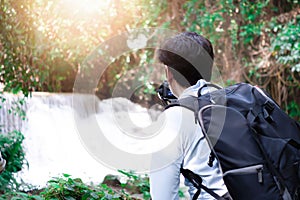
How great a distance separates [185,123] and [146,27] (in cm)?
593

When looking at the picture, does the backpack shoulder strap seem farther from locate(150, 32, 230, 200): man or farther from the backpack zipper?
the backpack zipper

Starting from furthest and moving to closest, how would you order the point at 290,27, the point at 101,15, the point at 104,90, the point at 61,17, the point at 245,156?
the point at 104,90, the point at 101,15, the point at 61,17, the point at 290,27, the point at 245,156

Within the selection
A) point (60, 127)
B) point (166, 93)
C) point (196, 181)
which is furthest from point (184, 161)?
point (60, 127)

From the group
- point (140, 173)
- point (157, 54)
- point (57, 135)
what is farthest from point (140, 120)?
point (157, 54)

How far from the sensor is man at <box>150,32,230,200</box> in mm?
1546

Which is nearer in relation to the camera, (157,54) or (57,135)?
(157,54)

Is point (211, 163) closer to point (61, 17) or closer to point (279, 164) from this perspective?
point (279, 164)

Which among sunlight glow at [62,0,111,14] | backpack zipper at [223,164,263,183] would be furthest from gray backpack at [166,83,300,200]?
sunlight glow at [62,0,111,14]

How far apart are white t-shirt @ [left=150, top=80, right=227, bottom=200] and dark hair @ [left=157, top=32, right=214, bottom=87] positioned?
193mm

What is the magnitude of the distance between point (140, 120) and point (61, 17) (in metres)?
2.04

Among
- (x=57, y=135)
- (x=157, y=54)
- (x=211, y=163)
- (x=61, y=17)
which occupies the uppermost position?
(x=61, y=17)

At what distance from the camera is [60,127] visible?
740cm

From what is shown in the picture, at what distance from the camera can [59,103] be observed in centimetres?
760

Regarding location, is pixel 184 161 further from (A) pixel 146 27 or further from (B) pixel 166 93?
(A) pixel 146 27
